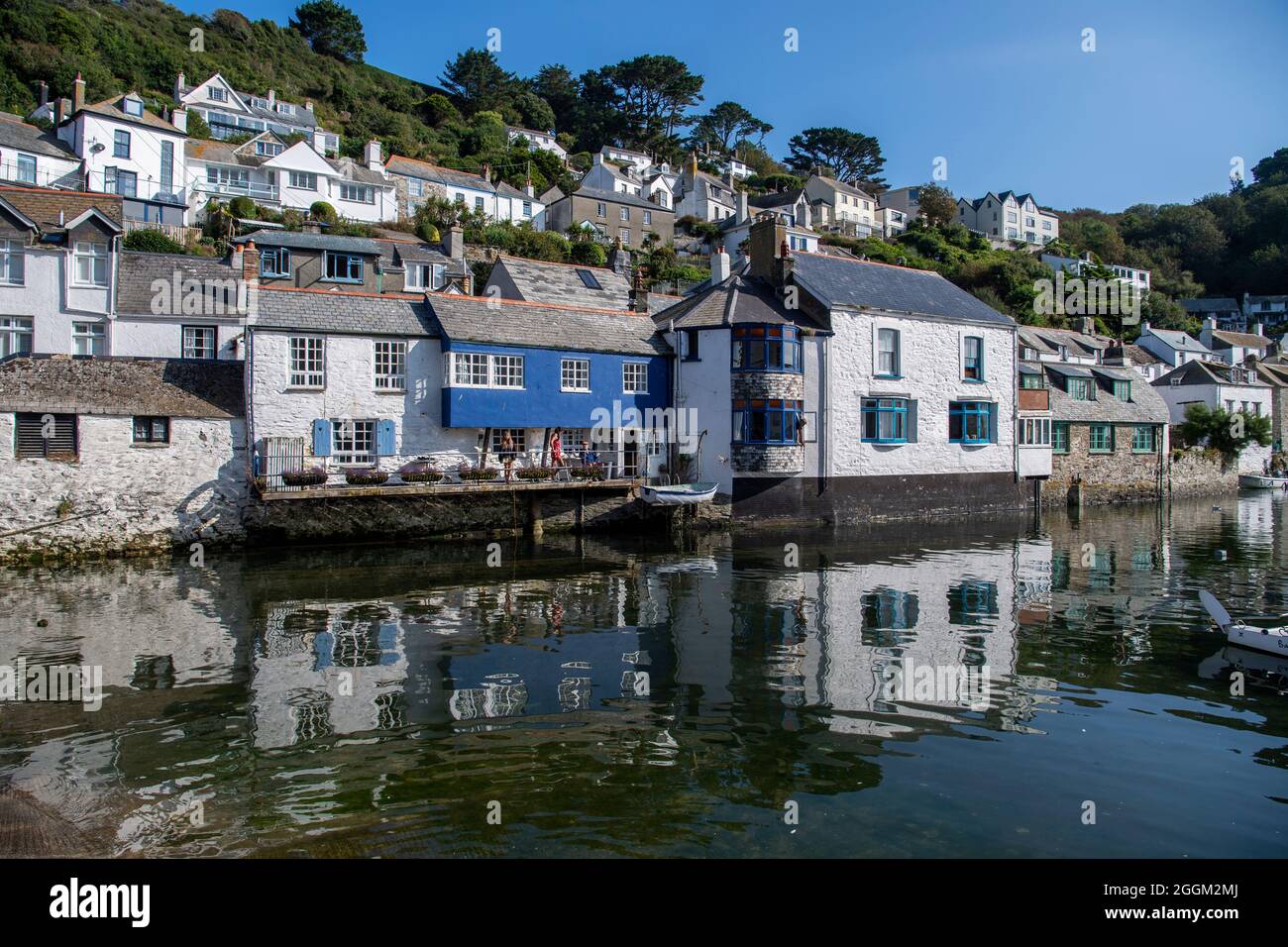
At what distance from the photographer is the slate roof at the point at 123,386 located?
2484 cm

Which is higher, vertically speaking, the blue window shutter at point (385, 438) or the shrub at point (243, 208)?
the shrub at point (243, 208)

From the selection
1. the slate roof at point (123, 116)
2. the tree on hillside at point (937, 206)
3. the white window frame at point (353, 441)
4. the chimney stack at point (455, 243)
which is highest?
the tree on hillside at point (937, 206)

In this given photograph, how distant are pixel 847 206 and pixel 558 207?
137 feet

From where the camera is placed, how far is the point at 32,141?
52.2m

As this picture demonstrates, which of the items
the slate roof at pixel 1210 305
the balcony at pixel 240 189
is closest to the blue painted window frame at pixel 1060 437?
the balcony at pixel 240 189

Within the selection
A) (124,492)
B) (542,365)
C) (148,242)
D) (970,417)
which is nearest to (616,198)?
(148,242)

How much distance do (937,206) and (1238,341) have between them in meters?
37.3

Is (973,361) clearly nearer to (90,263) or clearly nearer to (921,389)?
(921,389)

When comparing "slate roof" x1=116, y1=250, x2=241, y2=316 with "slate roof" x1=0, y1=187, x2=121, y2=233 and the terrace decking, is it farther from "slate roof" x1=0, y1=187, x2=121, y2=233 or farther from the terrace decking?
the terrace decking

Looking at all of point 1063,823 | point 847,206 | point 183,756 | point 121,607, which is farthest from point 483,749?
point 847,206

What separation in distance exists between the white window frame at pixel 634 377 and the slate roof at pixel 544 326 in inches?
19.5

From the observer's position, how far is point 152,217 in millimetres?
51750

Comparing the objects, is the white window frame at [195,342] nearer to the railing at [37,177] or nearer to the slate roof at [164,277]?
the slate roof at [164,277]

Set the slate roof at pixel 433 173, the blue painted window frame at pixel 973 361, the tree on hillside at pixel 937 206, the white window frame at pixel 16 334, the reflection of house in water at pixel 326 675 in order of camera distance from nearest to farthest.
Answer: the reflection of house in water at pixel 326 675, the white window frame at pixel 16 334, the blue painted window frame at pixel 973 361, the slate roof at pixel 433 173, the tree on hillside at pixel 937 206
